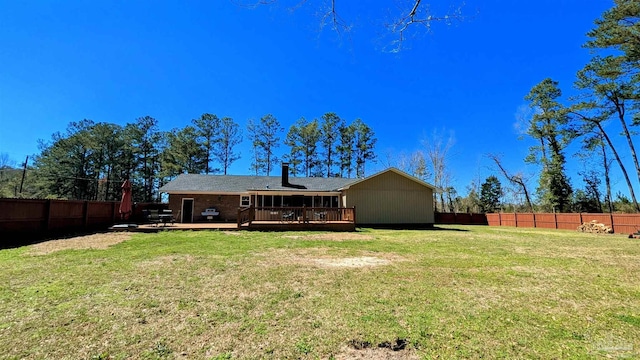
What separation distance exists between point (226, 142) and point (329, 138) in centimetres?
1210

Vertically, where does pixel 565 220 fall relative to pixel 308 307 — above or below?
above

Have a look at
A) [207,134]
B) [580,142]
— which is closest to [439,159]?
[580,142]

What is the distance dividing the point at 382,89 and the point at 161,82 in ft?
52.5

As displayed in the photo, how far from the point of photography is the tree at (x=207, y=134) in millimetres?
32938

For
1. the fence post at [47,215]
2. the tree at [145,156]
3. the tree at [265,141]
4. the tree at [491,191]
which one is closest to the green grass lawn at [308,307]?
the fence post at [47,215]

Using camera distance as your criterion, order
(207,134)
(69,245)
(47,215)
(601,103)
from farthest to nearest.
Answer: (207,134) < (601,103) < (47,215) < (69,245)

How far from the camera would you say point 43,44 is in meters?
13.1

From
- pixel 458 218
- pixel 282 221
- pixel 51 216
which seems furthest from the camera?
pixel 458 218

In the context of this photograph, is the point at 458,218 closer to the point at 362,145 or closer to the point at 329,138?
the point at 362,145

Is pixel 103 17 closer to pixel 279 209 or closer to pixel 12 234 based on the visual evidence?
pixel 12 234

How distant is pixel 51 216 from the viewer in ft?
37.1

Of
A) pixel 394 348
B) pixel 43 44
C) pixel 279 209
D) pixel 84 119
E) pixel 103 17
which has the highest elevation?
pixel 84 119

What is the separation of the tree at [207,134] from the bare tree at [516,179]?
3160 centimetres

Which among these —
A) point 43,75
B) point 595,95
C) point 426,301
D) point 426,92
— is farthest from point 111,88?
point 595,95
